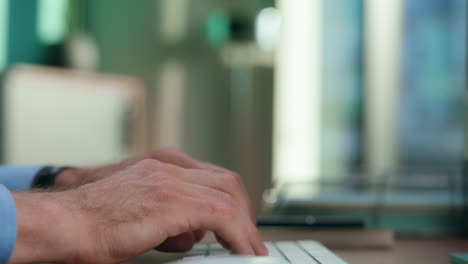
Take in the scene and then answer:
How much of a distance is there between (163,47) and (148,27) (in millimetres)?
180

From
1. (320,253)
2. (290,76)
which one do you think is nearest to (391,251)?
(320,253)

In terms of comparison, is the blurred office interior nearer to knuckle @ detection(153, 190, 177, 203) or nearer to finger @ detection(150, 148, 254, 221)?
finger @ detection(150, 148, 254, 221)

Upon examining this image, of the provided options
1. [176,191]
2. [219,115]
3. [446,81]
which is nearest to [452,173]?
[176,191]

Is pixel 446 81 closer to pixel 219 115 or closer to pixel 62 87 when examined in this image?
pixel 219 115

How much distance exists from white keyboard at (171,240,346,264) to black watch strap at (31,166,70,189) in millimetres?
320

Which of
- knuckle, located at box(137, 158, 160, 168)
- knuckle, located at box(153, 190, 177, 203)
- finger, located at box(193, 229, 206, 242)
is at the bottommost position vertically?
finger, located at box(193, 229, 206, 242)

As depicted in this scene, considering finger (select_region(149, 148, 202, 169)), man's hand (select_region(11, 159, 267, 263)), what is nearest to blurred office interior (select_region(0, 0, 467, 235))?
finger (select_region(149, 148, 202, 169))

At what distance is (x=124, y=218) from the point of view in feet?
2.17

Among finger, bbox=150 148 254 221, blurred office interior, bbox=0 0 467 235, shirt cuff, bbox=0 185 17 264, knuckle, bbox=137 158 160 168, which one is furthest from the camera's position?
blurred office interior, bbox=0 0 467 235

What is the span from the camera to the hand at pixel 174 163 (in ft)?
2.53

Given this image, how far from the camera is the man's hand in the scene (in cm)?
63

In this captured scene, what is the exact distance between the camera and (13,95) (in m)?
3.19

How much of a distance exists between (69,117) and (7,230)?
3.02 metres

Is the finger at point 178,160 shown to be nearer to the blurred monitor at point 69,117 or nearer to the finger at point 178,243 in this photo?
the finger at point 178,243
